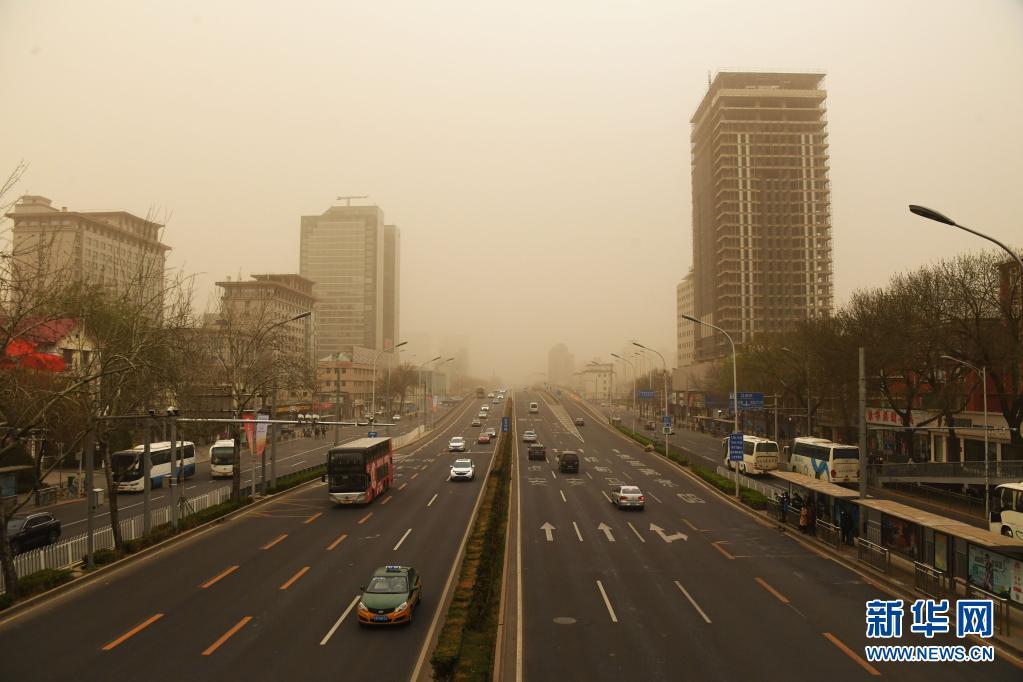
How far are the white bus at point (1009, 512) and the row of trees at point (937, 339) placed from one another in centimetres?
1691

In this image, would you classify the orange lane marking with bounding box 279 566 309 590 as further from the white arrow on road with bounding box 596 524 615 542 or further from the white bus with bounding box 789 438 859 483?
the white bus with bounding box 789 438 859 483

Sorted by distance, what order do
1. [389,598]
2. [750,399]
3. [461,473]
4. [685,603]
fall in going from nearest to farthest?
[389,598], [685,603], [461,473], [750,399]

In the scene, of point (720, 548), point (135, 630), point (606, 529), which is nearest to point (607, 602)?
point (720, 548)

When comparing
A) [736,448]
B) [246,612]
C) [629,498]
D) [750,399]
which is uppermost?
[750,399]

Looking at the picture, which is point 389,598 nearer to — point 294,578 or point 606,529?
point 294,578

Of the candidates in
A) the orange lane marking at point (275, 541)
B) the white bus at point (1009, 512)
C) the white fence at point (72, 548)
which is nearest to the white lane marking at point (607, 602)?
the white bus at point (1009, 512)

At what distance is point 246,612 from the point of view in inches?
788

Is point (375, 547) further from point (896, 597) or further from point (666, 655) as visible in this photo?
point (896, 597)

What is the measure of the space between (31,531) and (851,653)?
32.9 m

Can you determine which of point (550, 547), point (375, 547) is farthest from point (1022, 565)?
point (375, 547)

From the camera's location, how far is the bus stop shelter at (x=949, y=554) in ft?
58.6

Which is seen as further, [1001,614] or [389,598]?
[389,598]

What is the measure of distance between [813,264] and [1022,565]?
474 feet

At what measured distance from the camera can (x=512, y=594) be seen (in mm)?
21922
